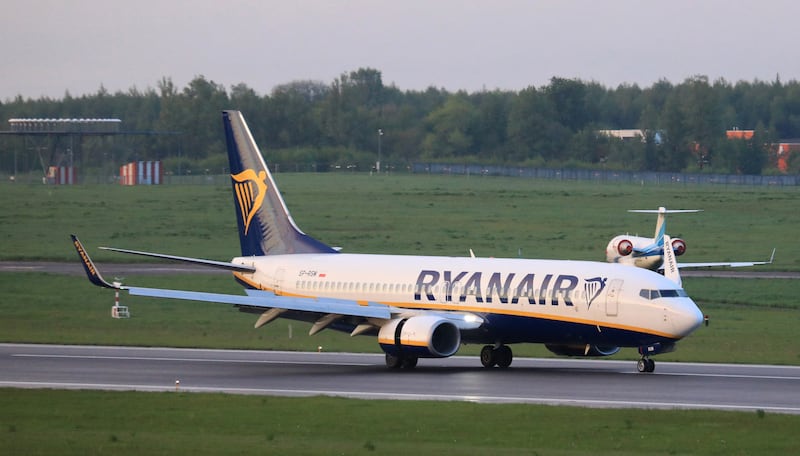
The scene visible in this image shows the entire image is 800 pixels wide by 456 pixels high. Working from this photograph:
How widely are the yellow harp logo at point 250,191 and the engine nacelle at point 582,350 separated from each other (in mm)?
12672

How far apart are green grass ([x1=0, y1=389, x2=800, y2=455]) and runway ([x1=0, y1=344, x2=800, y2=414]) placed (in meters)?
2.54

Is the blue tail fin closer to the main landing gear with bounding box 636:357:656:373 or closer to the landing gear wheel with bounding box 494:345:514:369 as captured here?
the landing gear wheel with bounding box 494:345:514:369

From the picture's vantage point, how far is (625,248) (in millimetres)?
58656

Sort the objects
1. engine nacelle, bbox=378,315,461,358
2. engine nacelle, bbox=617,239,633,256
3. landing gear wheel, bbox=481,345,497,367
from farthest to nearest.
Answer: engine nacelle, bbox=617,239,633,256 < landing gear wheel, bbox=481,345,497,367 < engine nacelle, bbox=378,315,461,358

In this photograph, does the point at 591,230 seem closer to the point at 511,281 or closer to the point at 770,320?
the point at 770,320

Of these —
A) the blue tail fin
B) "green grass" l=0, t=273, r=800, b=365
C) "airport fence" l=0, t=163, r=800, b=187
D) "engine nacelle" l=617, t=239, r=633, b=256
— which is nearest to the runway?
"green grass" l=0, t=273, r=800, b=365

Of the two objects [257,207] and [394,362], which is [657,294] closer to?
[394,362]

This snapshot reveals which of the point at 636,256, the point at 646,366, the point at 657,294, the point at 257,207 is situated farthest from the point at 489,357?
the point at 636,256

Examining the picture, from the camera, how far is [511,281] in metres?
42.5

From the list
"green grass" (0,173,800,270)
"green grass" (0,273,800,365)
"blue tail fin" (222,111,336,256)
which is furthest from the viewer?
"green grass" (0,173,800,270)

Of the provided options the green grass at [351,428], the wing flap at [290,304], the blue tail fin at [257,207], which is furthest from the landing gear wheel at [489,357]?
the green grass at [351,428]

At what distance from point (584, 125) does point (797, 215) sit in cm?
7934

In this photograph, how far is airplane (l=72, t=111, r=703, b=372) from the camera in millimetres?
40219

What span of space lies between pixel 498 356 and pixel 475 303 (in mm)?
1899
